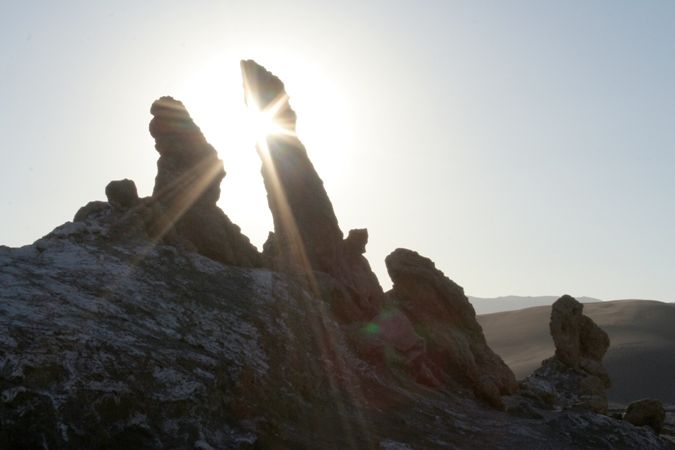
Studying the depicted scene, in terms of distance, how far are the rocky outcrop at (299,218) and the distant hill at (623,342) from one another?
41.6 metres

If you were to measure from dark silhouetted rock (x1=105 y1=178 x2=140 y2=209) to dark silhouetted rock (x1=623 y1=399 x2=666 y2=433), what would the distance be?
24.5 metres

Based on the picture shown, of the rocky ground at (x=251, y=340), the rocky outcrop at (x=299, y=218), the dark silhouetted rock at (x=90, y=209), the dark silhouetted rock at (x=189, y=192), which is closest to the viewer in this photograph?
the rocky ground at (x=251, y=340)

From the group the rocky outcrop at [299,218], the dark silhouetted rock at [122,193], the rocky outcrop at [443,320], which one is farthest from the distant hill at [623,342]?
the dark silhouetted rock at [122,193]

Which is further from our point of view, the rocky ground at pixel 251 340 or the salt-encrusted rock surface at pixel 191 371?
the rocky ground at pixel 251 340

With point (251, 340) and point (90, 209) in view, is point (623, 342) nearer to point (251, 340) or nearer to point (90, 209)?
point (251, 340)

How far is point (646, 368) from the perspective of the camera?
238 feet

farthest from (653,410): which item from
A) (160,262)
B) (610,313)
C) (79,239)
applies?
(610,313)

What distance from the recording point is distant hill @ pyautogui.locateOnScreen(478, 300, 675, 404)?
2682 inches

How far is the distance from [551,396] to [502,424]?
29.4 feet

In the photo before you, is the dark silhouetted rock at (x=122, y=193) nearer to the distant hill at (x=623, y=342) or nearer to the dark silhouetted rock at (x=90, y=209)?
the dark silhouetted rock at (x=90, y=209)

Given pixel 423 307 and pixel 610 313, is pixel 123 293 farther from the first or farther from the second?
pixel 610 313

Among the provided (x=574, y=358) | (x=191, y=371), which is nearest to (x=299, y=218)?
(x=191, y=371)

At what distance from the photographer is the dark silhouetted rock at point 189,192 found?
2688 centimetres

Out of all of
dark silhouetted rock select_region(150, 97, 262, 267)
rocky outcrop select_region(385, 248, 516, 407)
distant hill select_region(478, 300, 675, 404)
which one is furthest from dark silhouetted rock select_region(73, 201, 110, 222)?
distant hill select_region(478, 300, 675, 404)
